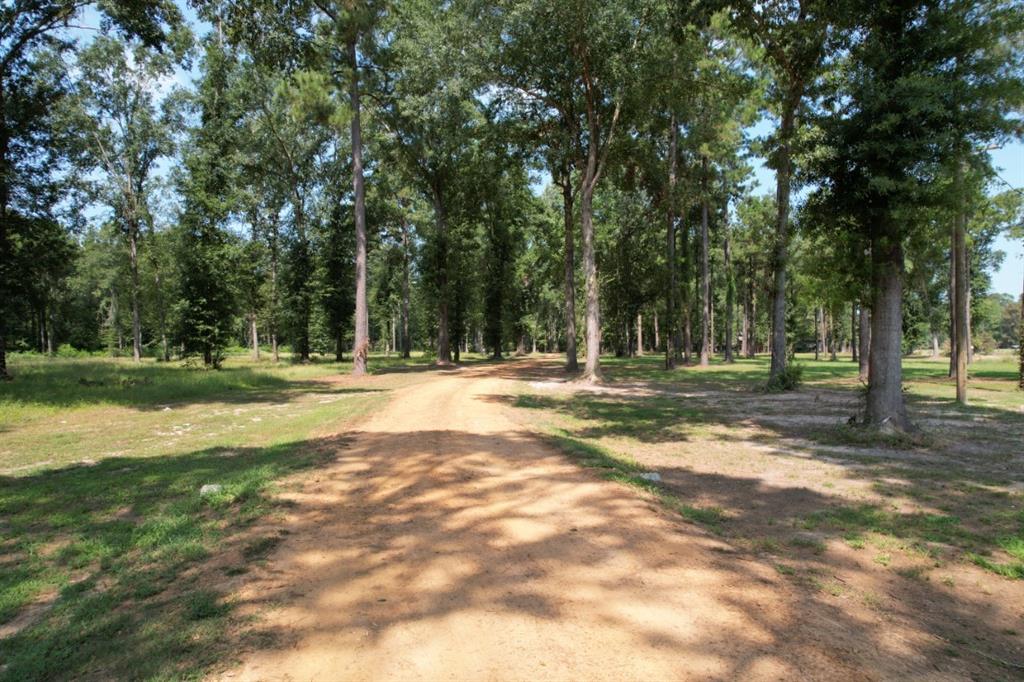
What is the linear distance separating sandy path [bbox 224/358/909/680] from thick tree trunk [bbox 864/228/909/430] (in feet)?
24.4

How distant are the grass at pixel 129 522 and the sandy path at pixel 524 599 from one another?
51cm

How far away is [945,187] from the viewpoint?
9219 millimetres

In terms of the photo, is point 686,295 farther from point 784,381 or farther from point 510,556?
point 510,556

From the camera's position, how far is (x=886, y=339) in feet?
35.2

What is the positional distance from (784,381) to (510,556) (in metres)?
18.0

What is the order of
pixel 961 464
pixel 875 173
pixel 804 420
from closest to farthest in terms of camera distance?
pixel 961 464, pixel 875 173, pixel 804 420

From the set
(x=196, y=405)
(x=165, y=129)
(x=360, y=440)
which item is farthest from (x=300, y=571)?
(x=165, y=129)

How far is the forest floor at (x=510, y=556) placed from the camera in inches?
131

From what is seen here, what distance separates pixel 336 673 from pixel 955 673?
3.82 m

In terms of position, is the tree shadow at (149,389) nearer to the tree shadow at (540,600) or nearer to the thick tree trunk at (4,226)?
the thick tree trunk at (4,226)

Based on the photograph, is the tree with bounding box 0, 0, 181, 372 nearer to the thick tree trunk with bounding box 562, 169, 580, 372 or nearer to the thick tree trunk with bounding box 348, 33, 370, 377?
the thick tree trunk with bounding box 348, 33, 370, 377

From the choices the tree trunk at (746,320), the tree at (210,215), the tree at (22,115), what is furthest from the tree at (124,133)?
the tree trunk at (746,320)

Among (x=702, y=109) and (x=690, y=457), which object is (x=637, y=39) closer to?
(x=702, y=109)

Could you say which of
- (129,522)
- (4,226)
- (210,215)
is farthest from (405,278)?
(129,522)
